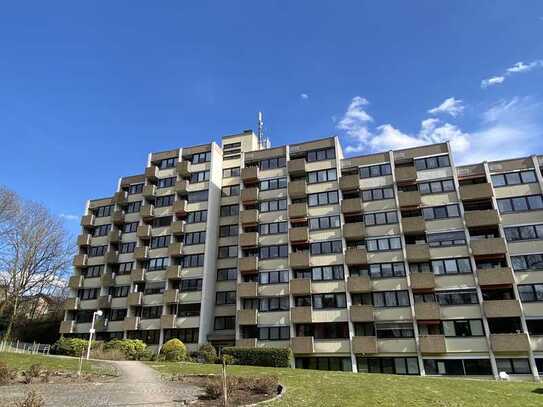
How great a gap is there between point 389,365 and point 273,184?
25.2m

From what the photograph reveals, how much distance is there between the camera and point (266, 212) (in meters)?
50.4

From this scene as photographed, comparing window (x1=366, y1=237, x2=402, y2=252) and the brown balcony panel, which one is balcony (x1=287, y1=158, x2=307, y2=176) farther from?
the brown balcony panel

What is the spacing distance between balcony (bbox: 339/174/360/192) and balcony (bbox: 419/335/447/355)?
18.1m

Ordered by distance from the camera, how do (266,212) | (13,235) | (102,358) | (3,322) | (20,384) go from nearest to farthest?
(20,384) → (102,358) → (13,235) → (266,212) → (3,322)

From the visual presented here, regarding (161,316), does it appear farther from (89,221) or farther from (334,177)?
(334,177)

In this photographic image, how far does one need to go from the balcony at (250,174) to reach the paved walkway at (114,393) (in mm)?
32640

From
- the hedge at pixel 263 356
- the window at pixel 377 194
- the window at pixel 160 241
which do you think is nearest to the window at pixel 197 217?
the window at pixel 160 241

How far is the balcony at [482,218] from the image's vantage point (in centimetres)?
4086

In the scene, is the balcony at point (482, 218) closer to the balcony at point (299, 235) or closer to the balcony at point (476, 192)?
the balcony at point (476, 192)

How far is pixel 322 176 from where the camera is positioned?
164ft

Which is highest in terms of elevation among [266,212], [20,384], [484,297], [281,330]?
[266,212]

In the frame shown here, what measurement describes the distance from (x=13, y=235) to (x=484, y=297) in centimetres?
5240

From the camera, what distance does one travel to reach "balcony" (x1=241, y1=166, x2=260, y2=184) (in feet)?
172

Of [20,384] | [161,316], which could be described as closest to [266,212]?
[161,316]
